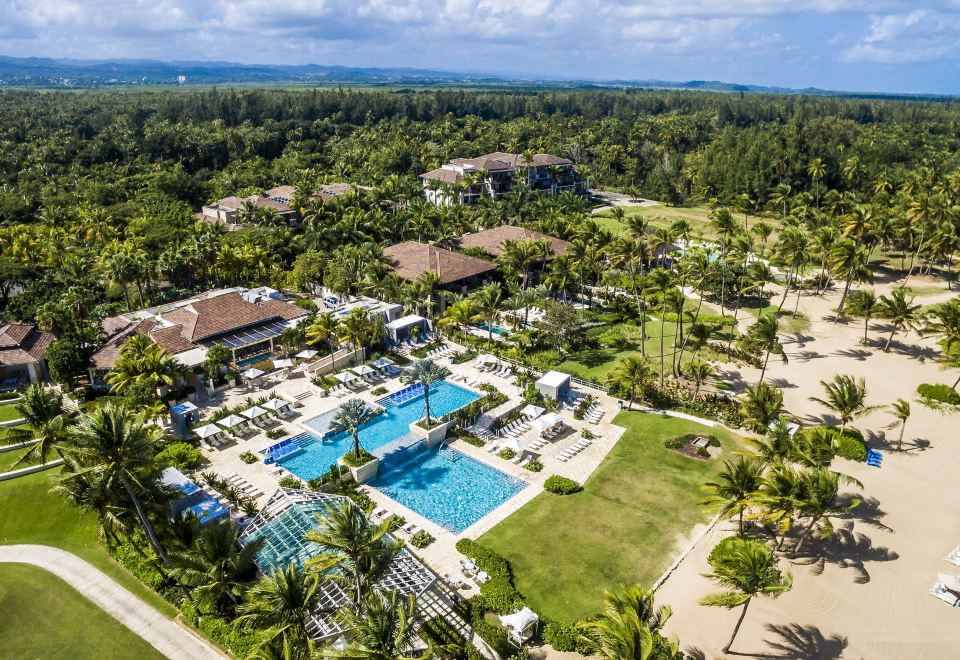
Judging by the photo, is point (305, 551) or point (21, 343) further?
point (21, 343)

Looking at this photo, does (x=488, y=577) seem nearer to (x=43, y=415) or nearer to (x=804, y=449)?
(x=804, y=449)

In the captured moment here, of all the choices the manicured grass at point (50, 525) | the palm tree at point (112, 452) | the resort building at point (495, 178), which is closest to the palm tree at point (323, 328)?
the manicured grass at point (50, 525)

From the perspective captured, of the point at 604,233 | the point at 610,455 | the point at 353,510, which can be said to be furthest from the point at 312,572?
the point at 604,233

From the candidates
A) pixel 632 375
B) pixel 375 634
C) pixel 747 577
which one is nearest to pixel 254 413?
pixel 375 634

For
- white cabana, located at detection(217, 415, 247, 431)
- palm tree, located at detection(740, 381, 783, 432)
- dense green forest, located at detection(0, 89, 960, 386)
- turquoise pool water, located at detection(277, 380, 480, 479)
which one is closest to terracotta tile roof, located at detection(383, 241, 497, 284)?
dense green forest, located at detection(0, 89, 960, 386)

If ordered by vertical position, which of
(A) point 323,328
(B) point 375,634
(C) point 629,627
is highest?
(C) point 629,627

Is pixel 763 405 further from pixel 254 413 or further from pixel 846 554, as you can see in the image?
pixel 254 413

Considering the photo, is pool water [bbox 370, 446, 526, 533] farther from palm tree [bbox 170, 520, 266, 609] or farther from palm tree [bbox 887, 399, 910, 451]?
palm tree [bbox 887, 399, 910, 451]
